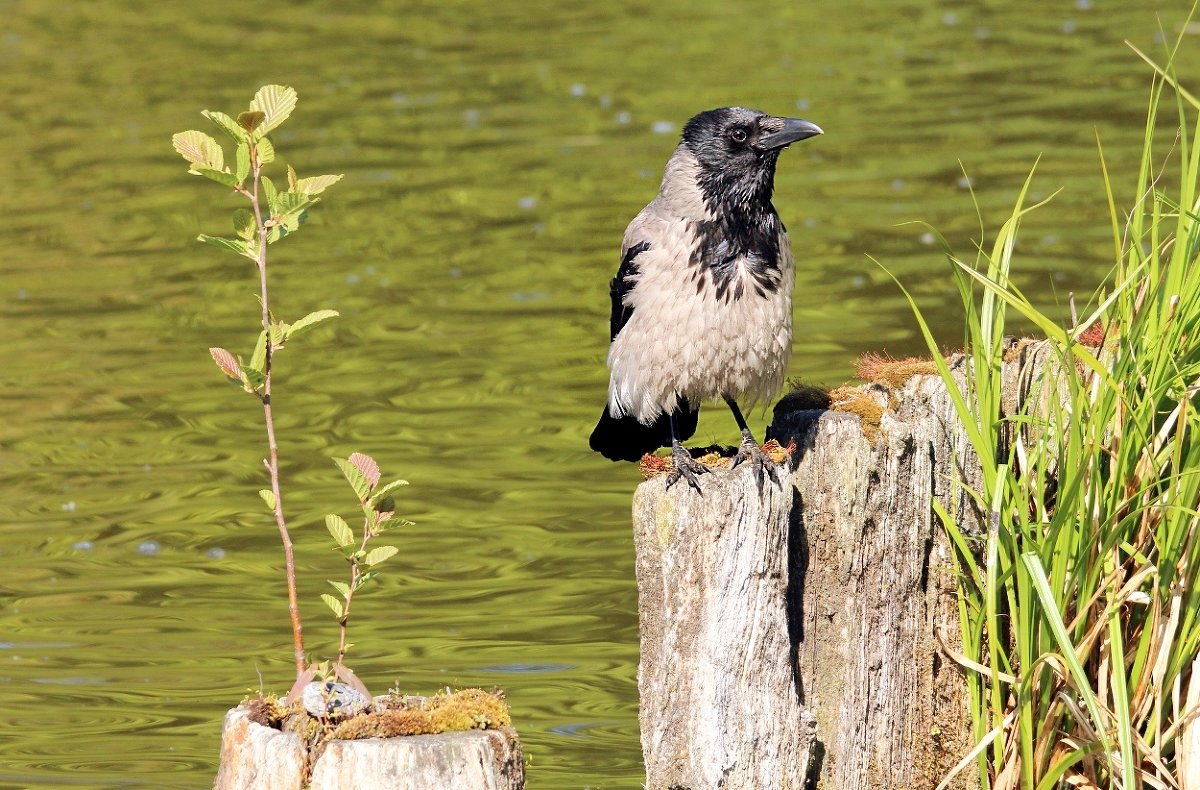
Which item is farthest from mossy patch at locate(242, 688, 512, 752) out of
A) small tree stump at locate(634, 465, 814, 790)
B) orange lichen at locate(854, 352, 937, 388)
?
orange lichen at locate(854, 352, 937, 388)

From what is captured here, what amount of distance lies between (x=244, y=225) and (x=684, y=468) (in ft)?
4.88

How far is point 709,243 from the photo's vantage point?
18.7ft

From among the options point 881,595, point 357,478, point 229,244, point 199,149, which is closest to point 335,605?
point 357,478

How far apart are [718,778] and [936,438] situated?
1239 mm

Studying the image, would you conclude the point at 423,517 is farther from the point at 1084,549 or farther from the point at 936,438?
the point at 1084,549

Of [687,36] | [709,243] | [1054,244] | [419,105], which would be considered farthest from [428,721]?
[687,36]

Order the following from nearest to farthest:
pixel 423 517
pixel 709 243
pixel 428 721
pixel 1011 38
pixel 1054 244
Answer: pixel 428 721 < pixel 709 243 < pixel 423 517 < pixel 1054 244 < pixel 1011 38

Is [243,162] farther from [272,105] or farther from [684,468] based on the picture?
[684,468]

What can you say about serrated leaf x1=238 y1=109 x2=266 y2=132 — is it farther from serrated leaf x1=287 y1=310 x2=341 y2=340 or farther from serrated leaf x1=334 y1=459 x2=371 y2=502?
serrated leaf x1=334 y1=459 x2=371 y2=502

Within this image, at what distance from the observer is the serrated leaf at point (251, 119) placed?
167 inches

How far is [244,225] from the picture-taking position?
449 cm

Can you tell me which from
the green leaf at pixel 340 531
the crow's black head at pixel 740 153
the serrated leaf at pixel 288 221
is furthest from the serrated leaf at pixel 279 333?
the crow's black head at pixel 740 153

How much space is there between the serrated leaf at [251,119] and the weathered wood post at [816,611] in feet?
4.78

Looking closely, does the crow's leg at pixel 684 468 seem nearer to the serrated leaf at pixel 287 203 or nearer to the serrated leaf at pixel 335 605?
the serrated leaf at pixel 335 605
